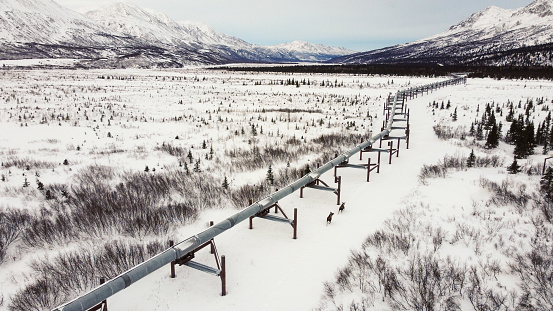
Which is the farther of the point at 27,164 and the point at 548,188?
the point at 27,164

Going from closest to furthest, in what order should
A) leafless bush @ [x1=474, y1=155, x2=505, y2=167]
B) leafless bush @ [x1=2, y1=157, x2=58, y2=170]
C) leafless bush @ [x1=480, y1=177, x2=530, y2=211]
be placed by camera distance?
leafless bush @ [x1=480, y1=177, x2=530, y2=211] < leafless bush @ [x1=2, y1=157, x2=58, y2=170] < leafless bush @ [x1=474, y1=155, x2=505, y2=167]

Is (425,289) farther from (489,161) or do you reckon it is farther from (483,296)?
(489,161)

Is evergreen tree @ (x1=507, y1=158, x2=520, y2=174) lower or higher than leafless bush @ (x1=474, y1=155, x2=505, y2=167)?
higher

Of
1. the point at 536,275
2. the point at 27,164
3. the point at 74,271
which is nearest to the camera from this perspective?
the point at 536,275

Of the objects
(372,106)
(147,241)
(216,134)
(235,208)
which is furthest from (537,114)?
(147,241)

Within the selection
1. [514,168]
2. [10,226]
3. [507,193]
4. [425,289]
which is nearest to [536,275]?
[425,289]

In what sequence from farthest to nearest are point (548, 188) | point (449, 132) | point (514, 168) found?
1. point (449, 132)
2. point (514, 168)
3. point (548, 188)

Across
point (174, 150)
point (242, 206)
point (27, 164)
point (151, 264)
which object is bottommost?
point (242, 206)

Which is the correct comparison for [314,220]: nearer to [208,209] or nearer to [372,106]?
[208,209]

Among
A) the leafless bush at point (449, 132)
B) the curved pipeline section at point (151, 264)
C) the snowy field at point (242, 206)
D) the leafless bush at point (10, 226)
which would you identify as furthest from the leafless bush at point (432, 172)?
the leafless bush at point (10, 226)

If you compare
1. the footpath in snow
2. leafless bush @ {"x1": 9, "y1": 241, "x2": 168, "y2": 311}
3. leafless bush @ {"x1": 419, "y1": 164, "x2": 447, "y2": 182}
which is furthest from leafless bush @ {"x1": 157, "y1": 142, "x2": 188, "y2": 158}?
leafless bush @ {"x1": 419, "y1": 164, "x2": 447, "y2": 182}

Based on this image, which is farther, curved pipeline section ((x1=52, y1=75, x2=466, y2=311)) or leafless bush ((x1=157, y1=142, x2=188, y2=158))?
leafless bush ((x1=157, y1=142, x2=188, y2=158))

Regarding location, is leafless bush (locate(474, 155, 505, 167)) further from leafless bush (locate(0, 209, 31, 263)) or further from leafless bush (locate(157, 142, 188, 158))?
leafless bush (locate(0, 209, 31, 263))

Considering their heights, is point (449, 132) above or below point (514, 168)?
below
